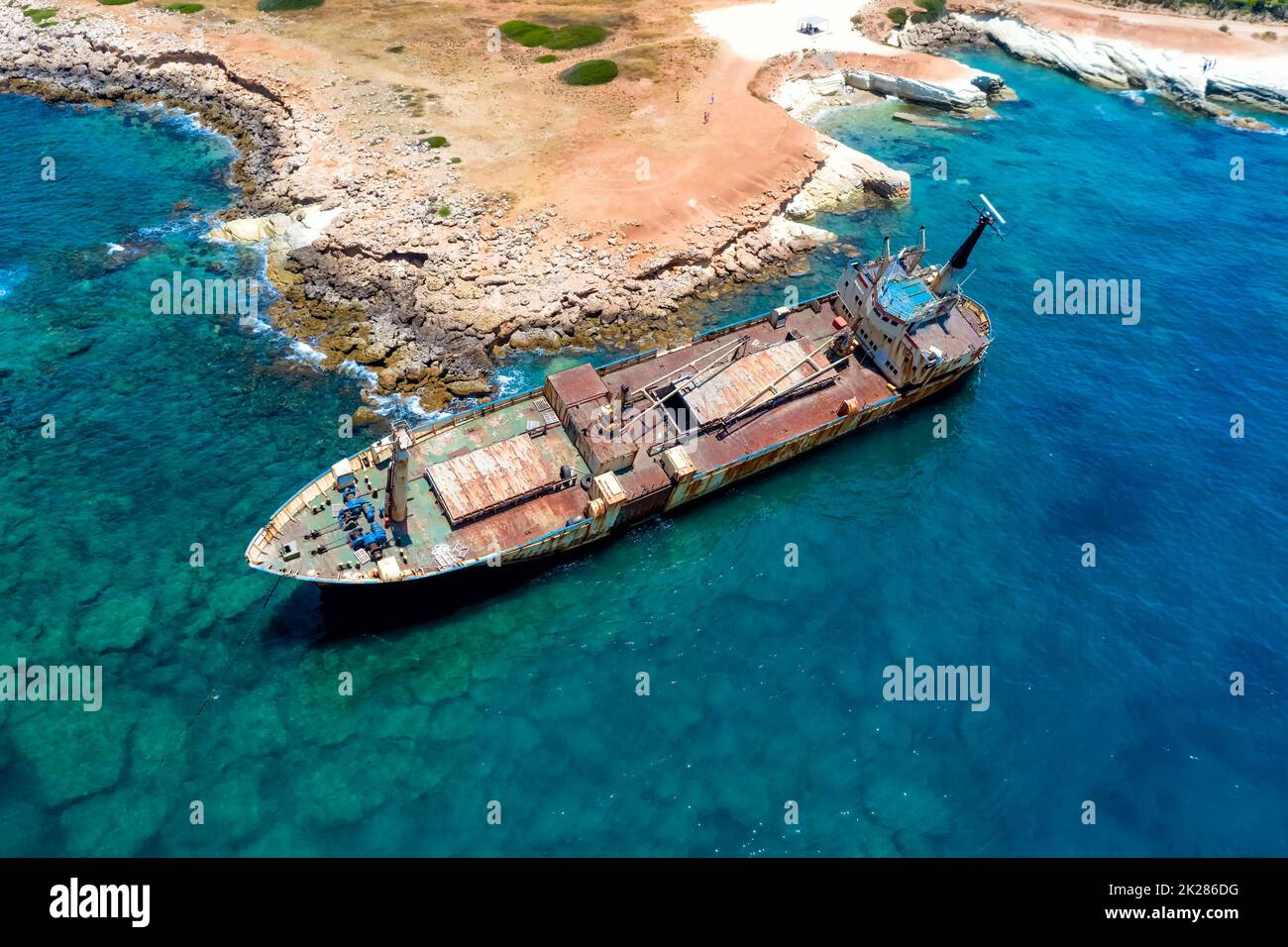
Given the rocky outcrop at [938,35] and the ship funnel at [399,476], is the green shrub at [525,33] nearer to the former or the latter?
the rocky outcrop at [938,35]

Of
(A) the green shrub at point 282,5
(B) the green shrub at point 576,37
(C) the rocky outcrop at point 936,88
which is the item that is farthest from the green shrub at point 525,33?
(C) the rocky outcrop at point 936,88

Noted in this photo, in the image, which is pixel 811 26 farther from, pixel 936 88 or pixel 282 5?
pixel 282 5

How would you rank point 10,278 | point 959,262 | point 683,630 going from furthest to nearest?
point 10,278 < point 959,262 < point 683,630

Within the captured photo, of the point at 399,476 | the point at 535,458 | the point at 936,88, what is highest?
the point at 936,88

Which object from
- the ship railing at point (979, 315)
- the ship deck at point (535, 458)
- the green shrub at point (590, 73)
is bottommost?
the ship deck at point (535, 458)

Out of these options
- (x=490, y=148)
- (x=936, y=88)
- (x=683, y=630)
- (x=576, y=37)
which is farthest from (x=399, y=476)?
(x=936, y=88)
